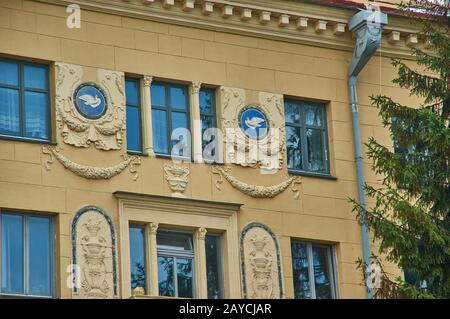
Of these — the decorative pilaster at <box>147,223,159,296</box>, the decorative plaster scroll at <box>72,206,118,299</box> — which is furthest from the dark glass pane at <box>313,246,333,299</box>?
the decorative plaster scroll at <box>72,206,118,299</box>

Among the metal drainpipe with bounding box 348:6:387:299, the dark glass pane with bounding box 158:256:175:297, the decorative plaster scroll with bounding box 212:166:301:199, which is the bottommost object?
the dark glass pane with bounding box 158:256:175:297

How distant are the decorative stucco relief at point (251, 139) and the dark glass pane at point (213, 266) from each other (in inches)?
56.9

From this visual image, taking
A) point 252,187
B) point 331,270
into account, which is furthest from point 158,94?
point 331,270

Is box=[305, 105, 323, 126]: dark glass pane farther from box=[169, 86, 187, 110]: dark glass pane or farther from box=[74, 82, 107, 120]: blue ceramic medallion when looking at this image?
box=[74, 82, 107, 120]: blue ceramic medallion

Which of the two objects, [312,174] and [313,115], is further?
[313,115]

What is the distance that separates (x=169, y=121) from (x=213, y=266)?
2574mm

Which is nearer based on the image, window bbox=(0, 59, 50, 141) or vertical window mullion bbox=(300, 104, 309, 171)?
window bbox=(0, 59, 50, 141)

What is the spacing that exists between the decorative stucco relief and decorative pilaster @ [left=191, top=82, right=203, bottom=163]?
47 centimetres

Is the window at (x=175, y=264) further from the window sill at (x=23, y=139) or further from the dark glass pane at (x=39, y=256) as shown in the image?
the window sill at (x=23, y=139)

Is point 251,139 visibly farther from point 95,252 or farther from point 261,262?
point 95,252

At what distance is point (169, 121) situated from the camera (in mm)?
34688

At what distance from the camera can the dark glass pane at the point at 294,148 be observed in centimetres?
3569

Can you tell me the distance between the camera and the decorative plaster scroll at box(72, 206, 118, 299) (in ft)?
108
